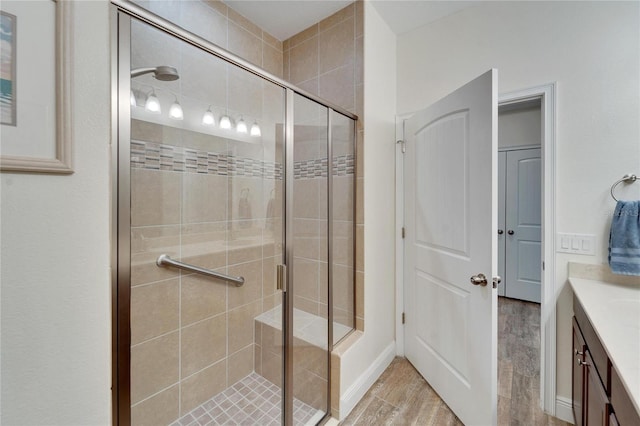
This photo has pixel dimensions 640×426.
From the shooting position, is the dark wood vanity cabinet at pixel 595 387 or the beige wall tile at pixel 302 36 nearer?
the dark wood vanity cabinet at pixel 595 387

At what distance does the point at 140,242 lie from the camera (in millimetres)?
1095

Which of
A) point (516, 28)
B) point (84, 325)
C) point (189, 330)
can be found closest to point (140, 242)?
point (84, 325)

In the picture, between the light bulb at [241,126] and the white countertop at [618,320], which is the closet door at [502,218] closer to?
the white countertop at [618,320]

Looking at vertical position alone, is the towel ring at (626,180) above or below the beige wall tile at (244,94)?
below

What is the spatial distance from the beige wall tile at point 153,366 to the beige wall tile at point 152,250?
270mm

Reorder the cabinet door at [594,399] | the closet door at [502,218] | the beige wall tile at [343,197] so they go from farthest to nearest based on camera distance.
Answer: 1. the closet door at [502,218]
2. the beige wall tile at [343,197]
3. the cabinet door at [594,399]

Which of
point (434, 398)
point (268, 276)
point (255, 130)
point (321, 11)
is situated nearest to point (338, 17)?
point (321, 11)

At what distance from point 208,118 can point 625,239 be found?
2.25 metres

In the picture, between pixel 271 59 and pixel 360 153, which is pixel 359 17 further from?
pixel 360 153

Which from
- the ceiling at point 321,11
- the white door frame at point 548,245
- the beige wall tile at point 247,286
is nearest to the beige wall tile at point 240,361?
the beige wall tile at point 247,286

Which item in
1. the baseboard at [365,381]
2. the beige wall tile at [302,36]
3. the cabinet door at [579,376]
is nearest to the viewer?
the cabinet door at [579,376]

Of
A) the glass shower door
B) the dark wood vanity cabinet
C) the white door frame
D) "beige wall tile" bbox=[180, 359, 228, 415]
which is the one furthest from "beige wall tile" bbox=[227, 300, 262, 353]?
the white door frame

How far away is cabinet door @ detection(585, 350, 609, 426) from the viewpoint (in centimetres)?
90

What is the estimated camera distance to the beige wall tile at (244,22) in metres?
1.94
